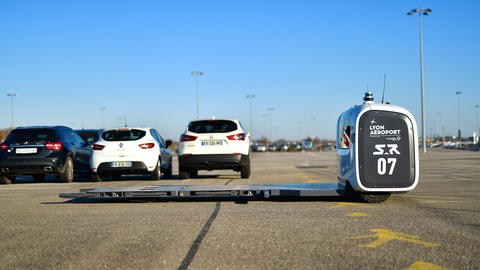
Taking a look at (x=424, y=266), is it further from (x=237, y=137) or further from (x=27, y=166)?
(x=27, y=166)

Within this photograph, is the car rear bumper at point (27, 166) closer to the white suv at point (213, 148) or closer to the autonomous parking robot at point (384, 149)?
the white suv at point (213, 148)

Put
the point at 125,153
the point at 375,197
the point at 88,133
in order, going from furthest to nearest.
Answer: the point at 88,133 < the point at 125,153 < the point at 375,197

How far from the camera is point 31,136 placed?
499 inches

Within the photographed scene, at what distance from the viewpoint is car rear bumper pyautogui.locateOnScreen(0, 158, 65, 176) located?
12.2 meters

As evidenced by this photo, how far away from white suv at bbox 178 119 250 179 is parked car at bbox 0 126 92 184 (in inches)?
140

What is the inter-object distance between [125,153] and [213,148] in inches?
101

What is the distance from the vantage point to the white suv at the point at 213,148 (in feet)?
40.0

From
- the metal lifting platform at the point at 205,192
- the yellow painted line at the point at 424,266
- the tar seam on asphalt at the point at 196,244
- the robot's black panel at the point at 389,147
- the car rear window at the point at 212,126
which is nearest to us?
the yellow painted line at the point at 424,266

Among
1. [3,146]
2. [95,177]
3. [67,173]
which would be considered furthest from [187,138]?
[3,146]

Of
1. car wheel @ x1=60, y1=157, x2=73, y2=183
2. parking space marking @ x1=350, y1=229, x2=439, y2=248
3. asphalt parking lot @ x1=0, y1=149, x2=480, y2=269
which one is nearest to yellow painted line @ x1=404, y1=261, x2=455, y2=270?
asphalt parking lot @ x1=0, y1=149, x2=480, y2=269

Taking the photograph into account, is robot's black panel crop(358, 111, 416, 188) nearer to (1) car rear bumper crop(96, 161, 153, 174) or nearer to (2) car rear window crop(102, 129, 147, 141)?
(1) car rear bumper crop(96, 161, 153, 174)

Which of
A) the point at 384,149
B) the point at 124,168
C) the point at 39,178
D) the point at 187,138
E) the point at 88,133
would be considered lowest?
the point at 39,178

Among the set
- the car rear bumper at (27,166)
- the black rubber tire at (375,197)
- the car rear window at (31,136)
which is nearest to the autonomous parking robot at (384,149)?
the black rubber tire at (375,197)

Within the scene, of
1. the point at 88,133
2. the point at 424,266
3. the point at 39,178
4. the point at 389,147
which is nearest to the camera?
the point at 424,266
